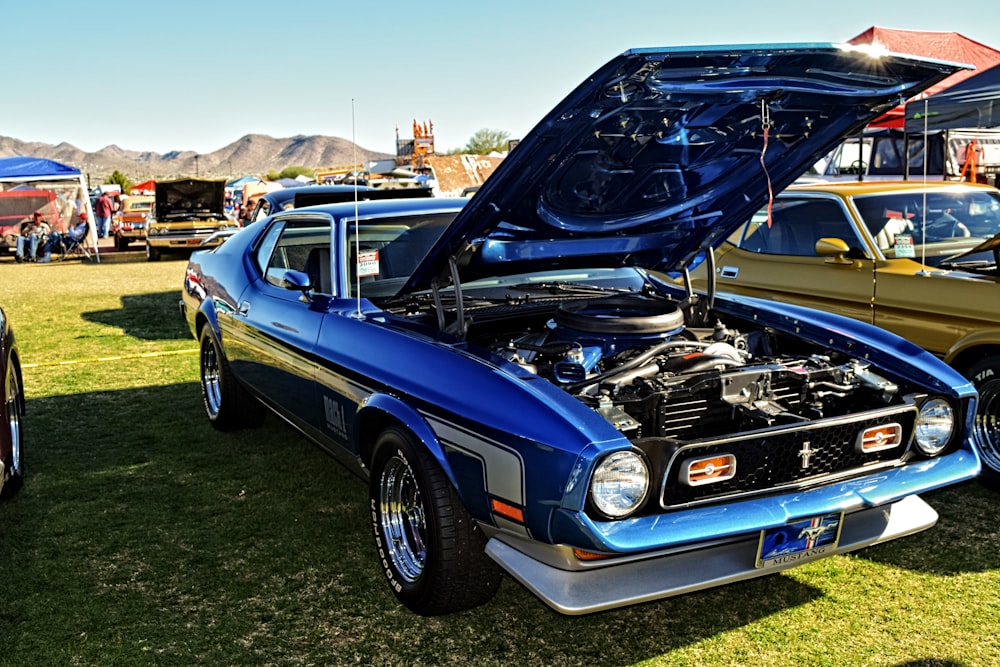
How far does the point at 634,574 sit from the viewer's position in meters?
2.77

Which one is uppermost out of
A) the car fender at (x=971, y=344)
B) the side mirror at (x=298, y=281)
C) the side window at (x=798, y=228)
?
the side window at (x=798, y=228)

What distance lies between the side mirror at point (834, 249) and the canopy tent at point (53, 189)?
20165 millimetres

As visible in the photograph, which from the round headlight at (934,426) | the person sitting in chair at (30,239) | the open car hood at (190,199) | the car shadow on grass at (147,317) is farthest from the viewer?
the person sitting in chair at (30,239)

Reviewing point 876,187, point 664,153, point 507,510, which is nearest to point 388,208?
point 664,153

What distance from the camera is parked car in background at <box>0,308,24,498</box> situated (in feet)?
13.6

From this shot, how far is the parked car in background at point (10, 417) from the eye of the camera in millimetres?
4152

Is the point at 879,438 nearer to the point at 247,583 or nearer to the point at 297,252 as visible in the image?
the point at 247,583

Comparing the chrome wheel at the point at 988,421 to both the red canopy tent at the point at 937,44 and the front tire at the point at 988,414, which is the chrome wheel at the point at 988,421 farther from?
the red canopy tent at the point at 937,44

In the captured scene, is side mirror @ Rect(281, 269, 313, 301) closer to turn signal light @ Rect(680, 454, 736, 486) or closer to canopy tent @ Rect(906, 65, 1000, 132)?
turn signal light @ Rect(680, 454, 736, 486)

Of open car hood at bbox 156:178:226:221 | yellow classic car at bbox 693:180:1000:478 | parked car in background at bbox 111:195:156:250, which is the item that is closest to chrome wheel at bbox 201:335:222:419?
yellow classic car at bbox 693:180:1000:478

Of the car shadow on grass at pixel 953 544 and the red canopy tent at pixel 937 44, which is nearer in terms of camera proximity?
the car shadow on grass at pixel 953 544

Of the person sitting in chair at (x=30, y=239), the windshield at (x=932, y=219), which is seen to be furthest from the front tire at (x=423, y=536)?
the person sitting in chair at (x=30, y=239)

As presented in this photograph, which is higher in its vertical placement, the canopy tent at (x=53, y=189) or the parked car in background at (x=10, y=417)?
the canopy tent at (x=53, y=189)

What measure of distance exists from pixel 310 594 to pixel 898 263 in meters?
3.76
